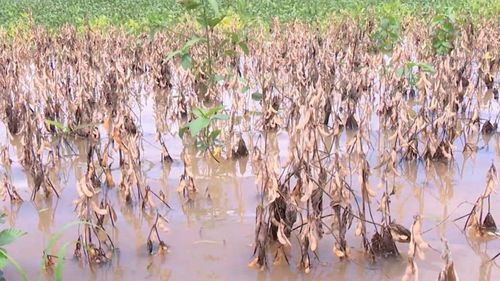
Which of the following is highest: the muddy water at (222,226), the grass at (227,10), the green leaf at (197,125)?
the grass at (227,10)

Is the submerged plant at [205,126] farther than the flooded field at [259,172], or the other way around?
the submerged plant at [205,126]

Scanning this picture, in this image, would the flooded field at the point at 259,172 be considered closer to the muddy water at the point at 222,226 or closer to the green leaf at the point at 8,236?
the muddy water at the point at 222,226

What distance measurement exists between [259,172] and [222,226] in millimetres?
398

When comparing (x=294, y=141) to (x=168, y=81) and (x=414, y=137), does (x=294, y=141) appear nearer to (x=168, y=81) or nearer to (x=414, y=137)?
(x=414, y=137)

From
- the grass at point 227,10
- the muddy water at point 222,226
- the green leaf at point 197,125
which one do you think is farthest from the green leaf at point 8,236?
the grass at point 227,10

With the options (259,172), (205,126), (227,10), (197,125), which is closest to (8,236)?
(259,172)

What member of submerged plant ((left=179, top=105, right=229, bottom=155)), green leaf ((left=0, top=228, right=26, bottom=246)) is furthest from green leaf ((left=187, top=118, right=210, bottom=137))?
green leaf ((left=0, top=228, right=26, bottom=246))

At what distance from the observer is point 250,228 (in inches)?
105

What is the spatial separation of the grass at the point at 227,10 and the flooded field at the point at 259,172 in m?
2.35

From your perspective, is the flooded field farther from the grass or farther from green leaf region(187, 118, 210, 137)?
the grass

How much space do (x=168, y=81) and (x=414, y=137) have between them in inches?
98.4

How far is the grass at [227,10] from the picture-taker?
8031mm

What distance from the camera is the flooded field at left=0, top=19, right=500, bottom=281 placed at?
92.9 inches

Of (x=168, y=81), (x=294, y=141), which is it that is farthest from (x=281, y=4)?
(x=294, y=141)
